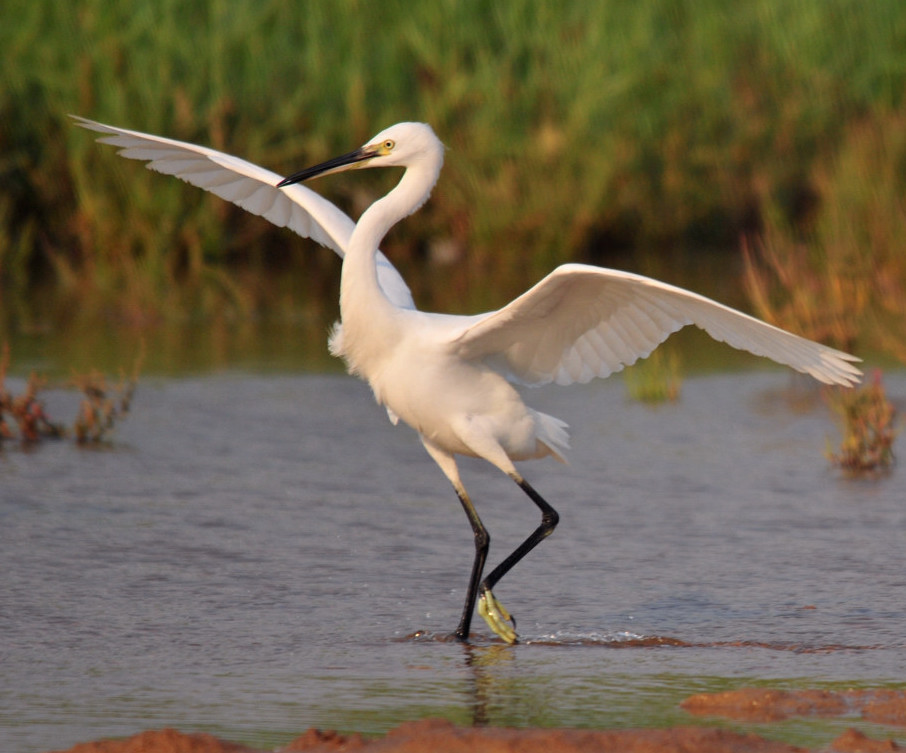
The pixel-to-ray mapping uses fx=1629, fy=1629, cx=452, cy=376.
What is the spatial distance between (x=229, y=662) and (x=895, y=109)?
34.7 ft

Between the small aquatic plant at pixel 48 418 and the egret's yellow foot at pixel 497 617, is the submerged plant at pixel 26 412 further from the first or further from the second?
the egret's yellow foot at pixel 497 617

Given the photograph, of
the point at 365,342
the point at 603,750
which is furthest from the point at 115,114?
the point at 603,750

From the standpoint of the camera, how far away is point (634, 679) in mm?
4145

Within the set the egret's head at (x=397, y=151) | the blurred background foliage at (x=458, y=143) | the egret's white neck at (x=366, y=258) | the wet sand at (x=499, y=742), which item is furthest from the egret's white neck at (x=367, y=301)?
the blurred background foliage at (x=458, y=143)

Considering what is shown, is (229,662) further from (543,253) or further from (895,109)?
(895,109)

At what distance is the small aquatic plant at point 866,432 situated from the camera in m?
6.65

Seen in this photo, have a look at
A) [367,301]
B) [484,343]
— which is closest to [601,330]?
[484,343]

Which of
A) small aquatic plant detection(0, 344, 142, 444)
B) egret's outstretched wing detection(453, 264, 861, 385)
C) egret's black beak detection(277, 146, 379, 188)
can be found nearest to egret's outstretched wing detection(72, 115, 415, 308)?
egret's black beak detection(277, 146, 379, 188)

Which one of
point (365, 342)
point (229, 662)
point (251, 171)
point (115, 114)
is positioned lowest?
point (229, 662)

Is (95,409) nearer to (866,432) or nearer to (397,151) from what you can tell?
(397,151)

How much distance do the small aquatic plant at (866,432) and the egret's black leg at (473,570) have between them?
215 cm

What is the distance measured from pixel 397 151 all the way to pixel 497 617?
4.99 feet

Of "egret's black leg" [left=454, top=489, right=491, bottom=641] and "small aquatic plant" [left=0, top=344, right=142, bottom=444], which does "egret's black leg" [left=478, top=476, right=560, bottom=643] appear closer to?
"egret's black leg" [left=454, top=489, right=491, bottom=641]

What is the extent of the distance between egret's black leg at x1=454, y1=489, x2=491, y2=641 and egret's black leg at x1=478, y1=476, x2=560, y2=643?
0.05m
